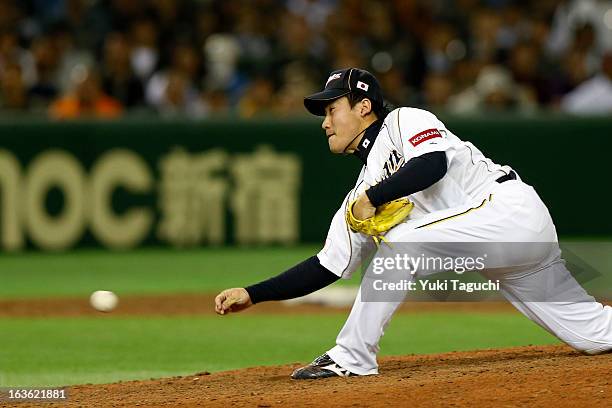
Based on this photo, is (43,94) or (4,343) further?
(43,94)

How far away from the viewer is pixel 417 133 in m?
5.37

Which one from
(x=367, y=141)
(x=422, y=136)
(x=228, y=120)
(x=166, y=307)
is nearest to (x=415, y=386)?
(x=422, y=136)

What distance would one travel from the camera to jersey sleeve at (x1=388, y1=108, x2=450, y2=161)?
210 inches

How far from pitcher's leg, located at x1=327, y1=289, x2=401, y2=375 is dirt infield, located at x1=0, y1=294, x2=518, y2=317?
4183mm

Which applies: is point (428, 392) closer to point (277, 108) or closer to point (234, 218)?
point (234, 218)

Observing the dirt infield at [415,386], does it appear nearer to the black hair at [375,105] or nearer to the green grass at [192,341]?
the green grass at [192,341]

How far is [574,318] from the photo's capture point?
5.55 m

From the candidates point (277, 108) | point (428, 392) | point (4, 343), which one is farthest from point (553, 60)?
point (428, 392)

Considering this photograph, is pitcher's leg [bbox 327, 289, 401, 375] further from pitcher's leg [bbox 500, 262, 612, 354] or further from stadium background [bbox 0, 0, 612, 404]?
A: stadium background [bbox 0, 0, 612, 404]

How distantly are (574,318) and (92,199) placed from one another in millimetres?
8308

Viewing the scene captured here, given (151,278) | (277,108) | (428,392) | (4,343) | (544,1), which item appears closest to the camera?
(428,392)

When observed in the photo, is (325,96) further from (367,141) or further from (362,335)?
(362,335)

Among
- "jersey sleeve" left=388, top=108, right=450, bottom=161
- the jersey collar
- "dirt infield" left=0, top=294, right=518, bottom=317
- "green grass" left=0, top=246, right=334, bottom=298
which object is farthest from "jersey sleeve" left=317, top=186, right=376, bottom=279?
"green grass" left=0, top=246, right=334, bottom=298

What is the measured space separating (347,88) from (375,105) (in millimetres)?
170
